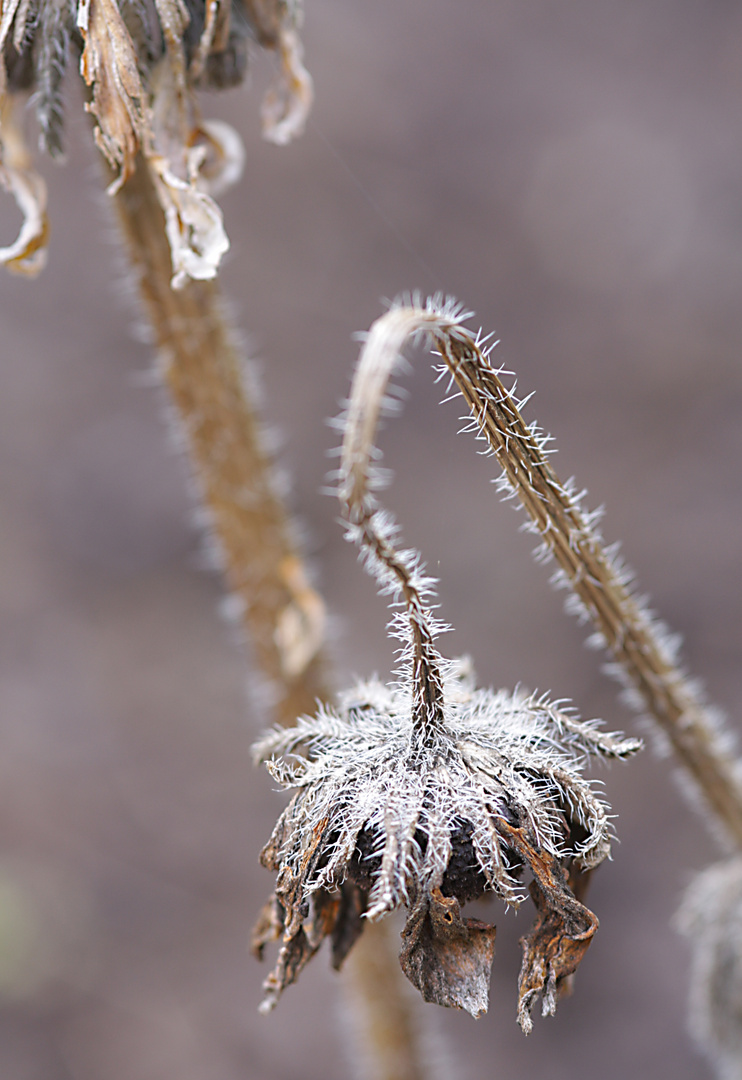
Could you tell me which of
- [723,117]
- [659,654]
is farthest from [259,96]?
[659,654]

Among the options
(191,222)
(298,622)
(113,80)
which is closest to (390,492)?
(298,622)

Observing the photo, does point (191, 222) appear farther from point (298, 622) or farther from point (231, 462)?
point (298, 622)

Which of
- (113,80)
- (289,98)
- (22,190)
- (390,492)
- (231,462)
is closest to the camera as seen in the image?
(113,80)

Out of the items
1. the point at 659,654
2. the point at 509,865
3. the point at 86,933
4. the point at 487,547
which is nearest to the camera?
the point at 509,865

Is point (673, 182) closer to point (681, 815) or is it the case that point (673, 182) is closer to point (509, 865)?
point (681, 815)

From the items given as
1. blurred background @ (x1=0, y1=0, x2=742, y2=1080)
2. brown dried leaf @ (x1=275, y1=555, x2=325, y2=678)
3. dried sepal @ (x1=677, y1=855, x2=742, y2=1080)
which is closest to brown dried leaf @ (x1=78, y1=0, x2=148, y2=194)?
brown dried leaf @ (x1=275, y1=555, x2=325, y2=678)
